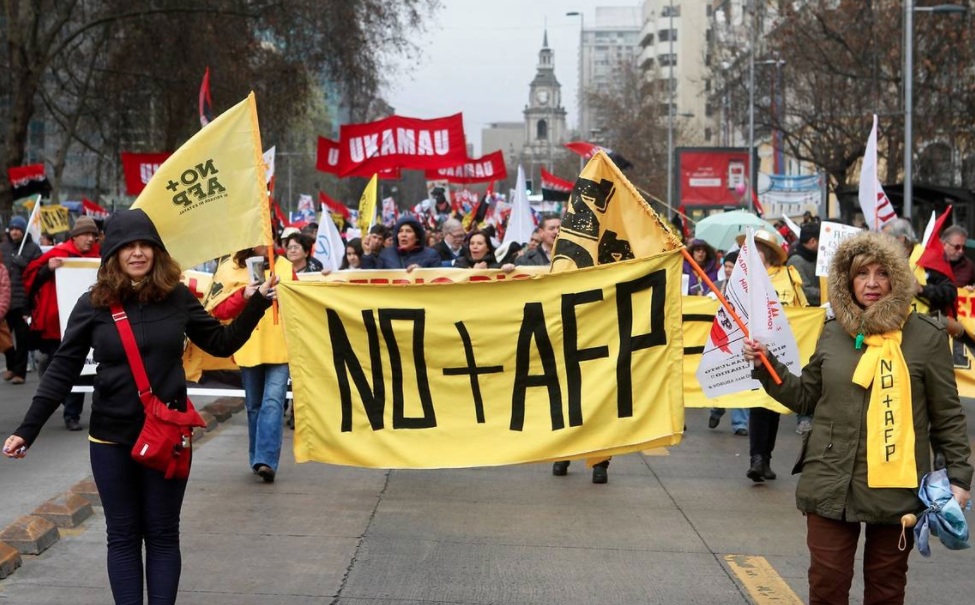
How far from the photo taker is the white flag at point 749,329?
507 centimetres

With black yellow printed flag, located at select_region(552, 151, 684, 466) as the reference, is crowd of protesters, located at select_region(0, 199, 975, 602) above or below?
below

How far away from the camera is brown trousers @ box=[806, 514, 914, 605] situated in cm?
464

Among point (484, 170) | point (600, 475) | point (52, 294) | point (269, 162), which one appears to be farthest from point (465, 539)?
point (484, 170)

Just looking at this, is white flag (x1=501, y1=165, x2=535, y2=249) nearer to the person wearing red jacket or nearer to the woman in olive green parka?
the person wearing red jacket

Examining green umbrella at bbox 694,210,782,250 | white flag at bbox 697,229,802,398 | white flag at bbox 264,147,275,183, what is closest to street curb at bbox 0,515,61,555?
white flag at bbox 697,229,802,398

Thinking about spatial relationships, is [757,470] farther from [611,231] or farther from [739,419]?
[611,231]

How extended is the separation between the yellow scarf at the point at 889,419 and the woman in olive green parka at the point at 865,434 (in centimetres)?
3

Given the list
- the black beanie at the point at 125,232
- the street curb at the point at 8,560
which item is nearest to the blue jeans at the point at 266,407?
the street curb at the point at 8,560

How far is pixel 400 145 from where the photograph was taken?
23234mm

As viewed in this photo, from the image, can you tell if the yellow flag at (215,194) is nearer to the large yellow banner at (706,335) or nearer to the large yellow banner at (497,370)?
the large yellow banner at (497,370)

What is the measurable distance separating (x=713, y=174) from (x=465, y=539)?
113 ft

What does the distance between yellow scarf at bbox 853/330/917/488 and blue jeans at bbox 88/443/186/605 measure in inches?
99.0

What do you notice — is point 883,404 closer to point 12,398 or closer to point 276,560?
point 276,560

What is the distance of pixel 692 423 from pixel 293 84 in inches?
899
